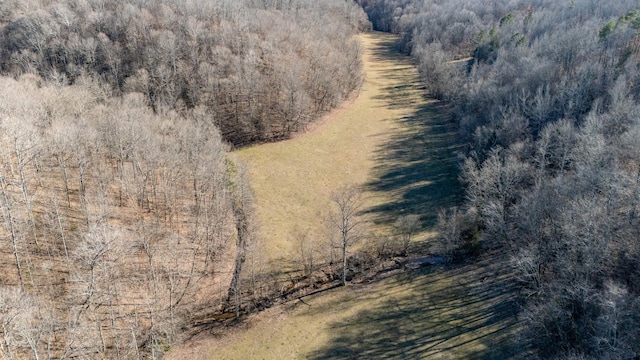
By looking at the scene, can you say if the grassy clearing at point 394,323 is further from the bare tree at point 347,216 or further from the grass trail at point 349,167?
the grass trail at point 349,167

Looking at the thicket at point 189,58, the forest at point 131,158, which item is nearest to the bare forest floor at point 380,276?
Answer: the forest at point 131,158

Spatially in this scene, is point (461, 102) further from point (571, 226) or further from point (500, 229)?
point (571, 226)

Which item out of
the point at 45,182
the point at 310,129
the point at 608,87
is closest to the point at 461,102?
the point at 608,87

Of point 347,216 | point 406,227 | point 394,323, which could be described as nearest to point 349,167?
point 406,227

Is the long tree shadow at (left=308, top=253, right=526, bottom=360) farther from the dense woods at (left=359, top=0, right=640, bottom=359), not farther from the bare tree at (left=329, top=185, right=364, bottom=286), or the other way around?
the bare tree at (left=329, top=185, right=364, bottom=286)

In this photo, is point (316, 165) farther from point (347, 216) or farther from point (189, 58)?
point (189, 58)

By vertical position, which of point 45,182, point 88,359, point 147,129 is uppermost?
point 147,129
